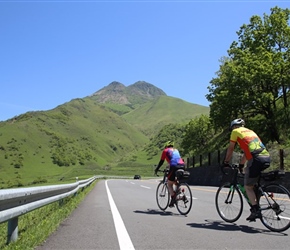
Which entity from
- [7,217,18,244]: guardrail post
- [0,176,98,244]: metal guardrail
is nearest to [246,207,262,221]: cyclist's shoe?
[0,176,98,244]: metal guardrail

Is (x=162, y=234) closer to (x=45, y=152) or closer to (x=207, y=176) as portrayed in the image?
(x=207, y=176)

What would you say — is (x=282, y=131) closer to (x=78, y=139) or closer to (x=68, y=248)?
(x=68, y=248)

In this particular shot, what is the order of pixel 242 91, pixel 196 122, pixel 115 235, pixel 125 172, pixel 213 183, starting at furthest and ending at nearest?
1. pixel 125 172
2. pixel 196 122
3. pixel 242 91
4. pixel 213 183
5. pixel 115 235

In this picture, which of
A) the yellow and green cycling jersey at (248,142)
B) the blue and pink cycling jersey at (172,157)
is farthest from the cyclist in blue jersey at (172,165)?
the yellow and green cycling jersey at (248,142)

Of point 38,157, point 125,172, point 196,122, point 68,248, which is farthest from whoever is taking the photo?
point 38,157

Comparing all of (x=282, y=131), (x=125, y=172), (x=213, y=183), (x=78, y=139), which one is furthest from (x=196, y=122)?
(x=78, y=139)

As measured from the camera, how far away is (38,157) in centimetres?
15200

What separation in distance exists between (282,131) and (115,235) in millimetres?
31745

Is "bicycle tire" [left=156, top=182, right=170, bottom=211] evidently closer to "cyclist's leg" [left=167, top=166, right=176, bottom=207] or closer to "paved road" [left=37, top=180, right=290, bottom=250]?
"cyclist's leg" [left=167, top=166, right=176, bottom=207]

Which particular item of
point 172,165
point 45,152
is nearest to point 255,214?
point 172,165

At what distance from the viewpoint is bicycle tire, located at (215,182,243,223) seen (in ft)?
23.4

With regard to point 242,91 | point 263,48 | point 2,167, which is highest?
point 263,48

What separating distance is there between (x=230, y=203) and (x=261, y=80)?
2803 cm

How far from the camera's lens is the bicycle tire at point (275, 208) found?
6207mm
